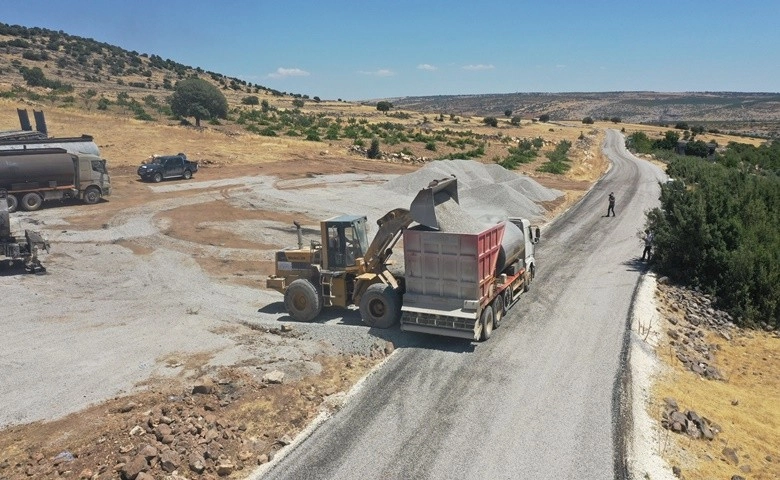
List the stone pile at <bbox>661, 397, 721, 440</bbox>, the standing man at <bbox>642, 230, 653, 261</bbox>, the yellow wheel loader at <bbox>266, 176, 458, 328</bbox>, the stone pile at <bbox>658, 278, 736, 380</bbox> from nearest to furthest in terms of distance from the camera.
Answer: the stone pile at <bbox>661, 397, 721, 440</bbox>
the stone pile at <bbox>658, 278, 736, 380</bbox>
the yellow wheel loader at <bbox>266, 176, 458, 328</bbox>
the standing man at <bbox>642, 230, 653, 261</bbox>

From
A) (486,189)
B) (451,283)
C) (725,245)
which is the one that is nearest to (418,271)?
(451,283)

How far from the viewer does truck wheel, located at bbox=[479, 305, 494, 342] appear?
15492mm

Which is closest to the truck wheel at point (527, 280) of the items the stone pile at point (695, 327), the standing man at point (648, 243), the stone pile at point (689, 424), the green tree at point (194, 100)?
the stone pile at point (695, 327)

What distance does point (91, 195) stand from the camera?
35062 millimetres

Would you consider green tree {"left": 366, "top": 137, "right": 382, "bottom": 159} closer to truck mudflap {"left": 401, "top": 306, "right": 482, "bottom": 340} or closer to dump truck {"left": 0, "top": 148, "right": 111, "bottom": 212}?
dump truck {"left": 0, "top": 148, "right": 111, "bottom": 212}

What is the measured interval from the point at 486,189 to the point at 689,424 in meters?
27.8

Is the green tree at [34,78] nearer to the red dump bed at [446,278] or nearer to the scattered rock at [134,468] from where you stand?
the red dump bed at [446,278]

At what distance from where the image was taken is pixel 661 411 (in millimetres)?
12328

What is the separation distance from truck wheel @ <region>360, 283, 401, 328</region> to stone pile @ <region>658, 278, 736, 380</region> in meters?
8.02

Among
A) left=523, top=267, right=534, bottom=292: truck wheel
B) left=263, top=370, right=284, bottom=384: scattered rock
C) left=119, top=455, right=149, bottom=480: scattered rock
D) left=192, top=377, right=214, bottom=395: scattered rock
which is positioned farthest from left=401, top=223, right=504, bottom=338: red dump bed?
left=119, top=455, right=149, bottom=480: scattered rock

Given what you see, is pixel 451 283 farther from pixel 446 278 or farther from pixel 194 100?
pixel 194 100

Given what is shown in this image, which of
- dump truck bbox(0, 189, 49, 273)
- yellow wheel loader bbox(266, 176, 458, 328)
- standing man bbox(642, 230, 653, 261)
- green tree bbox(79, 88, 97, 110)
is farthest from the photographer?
green tree bbox(79, 88, 97, 110)

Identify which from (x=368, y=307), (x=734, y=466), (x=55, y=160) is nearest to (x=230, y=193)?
(x=55, y=160)

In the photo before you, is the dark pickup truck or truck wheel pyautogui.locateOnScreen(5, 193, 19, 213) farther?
the dark pickup truck
